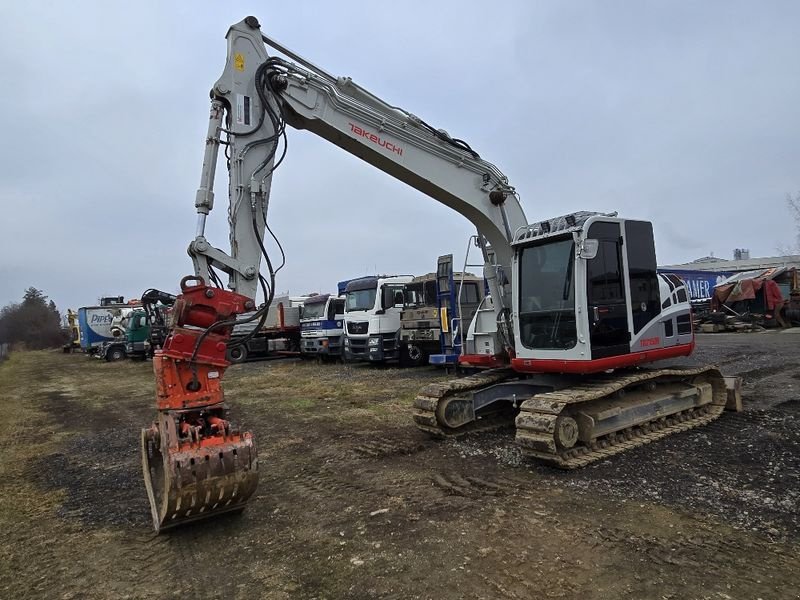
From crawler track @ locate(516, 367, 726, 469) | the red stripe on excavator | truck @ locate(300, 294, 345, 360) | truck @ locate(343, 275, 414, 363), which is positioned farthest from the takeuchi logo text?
truck @ locate(300, 294, 345, 360)

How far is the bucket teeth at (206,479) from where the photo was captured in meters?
4.00

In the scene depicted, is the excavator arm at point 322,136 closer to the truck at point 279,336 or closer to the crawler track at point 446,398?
the crawler track at point 446,398

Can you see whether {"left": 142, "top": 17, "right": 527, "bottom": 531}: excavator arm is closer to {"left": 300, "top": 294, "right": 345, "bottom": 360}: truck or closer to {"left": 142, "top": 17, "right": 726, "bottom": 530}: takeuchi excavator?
{"left": 142, "top": 17, "right": 726, "bottom": 530}: takeuchi excavator

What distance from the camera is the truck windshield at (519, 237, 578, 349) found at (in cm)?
636

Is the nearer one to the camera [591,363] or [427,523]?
[427,523]

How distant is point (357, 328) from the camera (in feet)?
56.1

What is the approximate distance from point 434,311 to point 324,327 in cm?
589

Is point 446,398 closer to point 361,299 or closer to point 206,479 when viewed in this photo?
A: point 206,479

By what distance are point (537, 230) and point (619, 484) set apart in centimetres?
313

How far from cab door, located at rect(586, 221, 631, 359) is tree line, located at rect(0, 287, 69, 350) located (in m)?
58.9

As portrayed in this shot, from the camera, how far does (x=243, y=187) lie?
5500 millimetres

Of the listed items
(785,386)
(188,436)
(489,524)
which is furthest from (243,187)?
(785,386)

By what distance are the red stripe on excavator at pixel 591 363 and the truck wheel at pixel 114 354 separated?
1094 inches

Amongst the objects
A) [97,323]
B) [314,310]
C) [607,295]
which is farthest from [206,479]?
[97,323]
